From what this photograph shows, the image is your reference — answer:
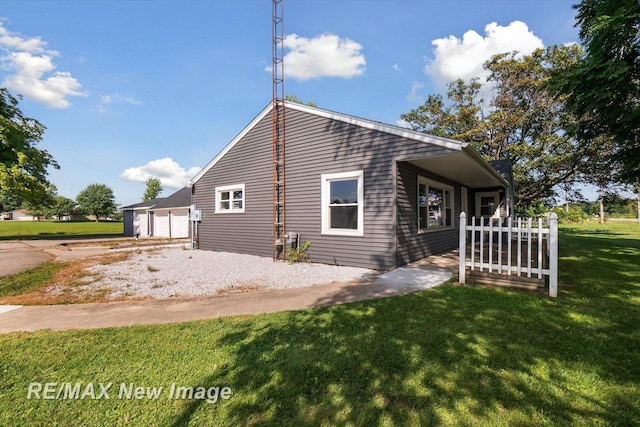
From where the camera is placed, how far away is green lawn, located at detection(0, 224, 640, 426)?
1937 mm

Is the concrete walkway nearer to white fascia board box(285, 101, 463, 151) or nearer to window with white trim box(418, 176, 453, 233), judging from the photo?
white fascia board box(285, 101, 463, 151)

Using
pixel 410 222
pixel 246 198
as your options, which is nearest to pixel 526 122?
pixel 410 222

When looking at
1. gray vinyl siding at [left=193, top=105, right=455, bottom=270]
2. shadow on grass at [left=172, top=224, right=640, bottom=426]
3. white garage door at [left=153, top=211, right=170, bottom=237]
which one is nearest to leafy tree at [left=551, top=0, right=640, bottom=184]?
gray vinyl siding at [left=193, top=105, right=455, bottom=270]

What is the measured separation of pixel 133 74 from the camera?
410 inches

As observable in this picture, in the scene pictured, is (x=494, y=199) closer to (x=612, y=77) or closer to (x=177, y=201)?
(x=612, y=77)

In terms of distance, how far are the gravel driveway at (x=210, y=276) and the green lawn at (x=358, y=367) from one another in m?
1.96

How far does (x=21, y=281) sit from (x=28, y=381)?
5.57m

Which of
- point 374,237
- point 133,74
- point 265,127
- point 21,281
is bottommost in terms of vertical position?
point 21,281

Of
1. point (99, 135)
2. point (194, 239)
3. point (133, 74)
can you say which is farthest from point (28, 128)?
point (194, 239)

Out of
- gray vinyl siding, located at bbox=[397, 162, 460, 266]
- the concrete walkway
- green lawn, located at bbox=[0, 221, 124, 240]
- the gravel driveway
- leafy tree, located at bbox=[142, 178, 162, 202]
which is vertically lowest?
green lawn, located at bbox=[0, 221, 124, 240]

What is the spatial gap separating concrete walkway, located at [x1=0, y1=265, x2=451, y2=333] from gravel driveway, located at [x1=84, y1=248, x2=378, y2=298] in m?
0.59

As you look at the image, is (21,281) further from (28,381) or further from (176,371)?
(176,371)

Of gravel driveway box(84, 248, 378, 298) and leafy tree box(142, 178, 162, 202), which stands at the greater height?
leafy tree box(142, 178, 162, 202)

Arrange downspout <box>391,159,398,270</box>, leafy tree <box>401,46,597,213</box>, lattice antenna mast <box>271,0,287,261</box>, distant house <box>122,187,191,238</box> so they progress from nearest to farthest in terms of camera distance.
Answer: downspout <box>391,159,398,270</box> < lattice antenna mast <box>271,0,287,261</box> < leafy tree <box>401,46,597,213</box> < distant house <box>122,187,191,238</box>
